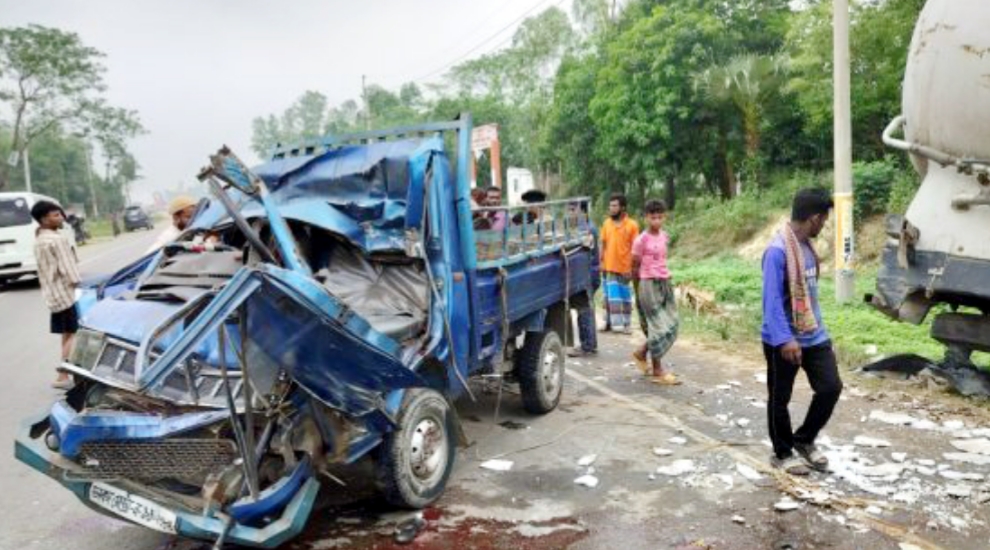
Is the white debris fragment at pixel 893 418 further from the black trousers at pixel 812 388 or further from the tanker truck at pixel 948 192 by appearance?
the black trousers at pixel 812 388

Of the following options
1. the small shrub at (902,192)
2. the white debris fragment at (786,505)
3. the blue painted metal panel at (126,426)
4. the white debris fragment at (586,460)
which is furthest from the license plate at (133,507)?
the small shrub at (902,192)

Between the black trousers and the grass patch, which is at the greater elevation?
the black trousers

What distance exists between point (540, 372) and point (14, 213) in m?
13.9

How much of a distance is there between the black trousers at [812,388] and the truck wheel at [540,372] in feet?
6.13

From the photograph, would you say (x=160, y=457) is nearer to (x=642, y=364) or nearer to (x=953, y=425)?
(x=642, y=364)

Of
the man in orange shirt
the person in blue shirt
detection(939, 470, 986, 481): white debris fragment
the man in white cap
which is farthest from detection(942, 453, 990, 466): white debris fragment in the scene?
the man in white cap

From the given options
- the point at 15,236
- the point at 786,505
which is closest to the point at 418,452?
the point at 786,505

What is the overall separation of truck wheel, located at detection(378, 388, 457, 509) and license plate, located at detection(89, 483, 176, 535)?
3.51 ft

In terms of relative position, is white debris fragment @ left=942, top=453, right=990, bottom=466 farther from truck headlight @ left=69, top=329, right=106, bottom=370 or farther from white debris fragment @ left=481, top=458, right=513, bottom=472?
truck headlight @ left=69, top=329, right=106, bottom=370

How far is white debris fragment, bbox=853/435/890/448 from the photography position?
505 centimetres

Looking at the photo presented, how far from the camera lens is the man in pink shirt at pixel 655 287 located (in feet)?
22.6

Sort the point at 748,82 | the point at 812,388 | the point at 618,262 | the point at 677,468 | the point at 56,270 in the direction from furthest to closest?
the point at 748,82 < the point at 618,262 < the point at 56,270 < the point at 677,468 < the point at 812,388

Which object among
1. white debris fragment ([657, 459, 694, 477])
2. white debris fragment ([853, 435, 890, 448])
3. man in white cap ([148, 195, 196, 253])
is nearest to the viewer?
white debris fragment ([657, 459, 694, 477])

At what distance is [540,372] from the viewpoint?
6.04m
